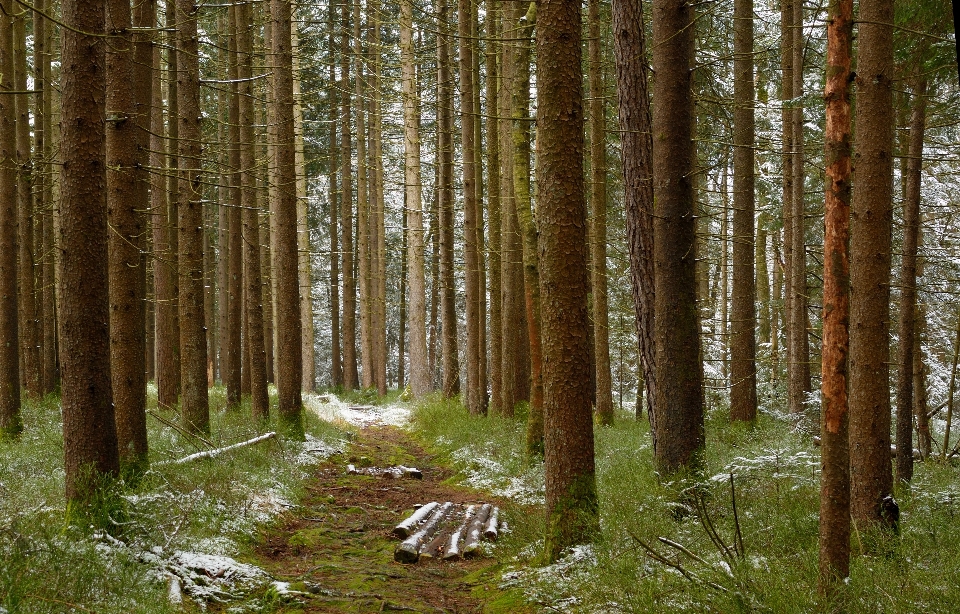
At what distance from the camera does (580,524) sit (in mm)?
6547

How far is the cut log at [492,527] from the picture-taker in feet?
26.8

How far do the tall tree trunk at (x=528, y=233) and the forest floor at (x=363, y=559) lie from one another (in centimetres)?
148

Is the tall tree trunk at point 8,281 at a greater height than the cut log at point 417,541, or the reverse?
the tall tree trunk at point 8,281

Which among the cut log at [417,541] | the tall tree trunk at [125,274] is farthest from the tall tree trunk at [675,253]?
the tall tree trunk at [125,274]

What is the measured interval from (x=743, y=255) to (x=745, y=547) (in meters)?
9.12

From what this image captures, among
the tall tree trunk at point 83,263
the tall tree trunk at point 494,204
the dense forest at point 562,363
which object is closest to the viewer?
the dense forest at point 562,363

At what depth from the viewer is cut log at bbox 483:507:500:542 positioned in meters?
8.16

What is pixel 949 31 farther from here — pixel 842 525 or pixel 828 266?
pixel 842 525

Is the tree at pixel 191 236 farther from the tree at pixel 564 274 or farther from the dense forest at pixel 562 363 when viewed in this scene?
the tree at pixel 564 274

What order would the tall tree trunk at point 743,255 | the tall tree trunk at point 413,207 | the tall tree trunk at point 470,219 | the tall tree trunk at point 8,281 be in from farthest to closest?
the tall tree trunk at point 413,207, the tall tree trunk at point 470,219, the tall tree trunk at point 743,255, the tall tree trunk at point 8,281

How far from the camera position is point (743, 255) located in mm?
14164

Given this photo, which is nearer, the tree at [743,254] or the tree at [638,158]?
the tree at [638,158]

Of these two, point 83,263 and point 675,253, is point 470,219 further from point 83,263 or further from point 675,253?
point 83,263

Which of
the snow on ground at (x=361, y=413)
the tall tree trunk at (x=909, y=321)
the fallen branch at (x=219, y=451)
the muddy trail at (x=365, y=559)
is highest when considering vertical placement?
the tall tree trunk at (x=909, y=321)
